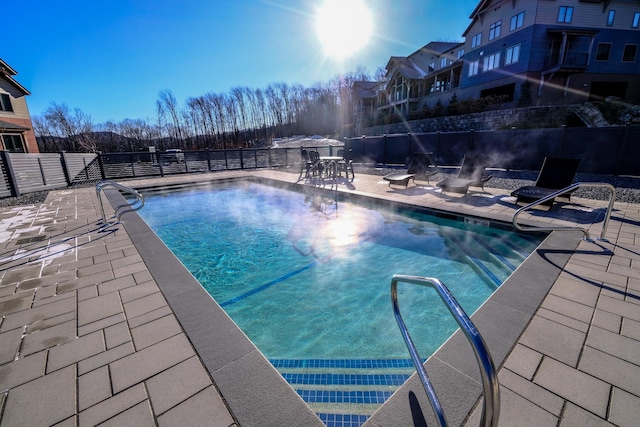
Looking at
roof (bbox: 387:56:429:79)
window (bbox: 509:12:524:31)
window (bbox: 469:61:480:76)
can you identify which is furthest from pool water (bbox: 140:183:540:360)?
roof (bbox: 387:56:429:79)

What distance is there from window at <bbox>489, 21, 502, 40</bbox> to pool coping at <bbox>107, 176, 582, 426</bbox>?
25266 millimetres

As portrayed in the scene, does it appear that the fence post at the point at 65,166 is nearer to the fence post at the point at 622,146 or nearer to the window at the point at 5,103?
the window at the point at 5,103

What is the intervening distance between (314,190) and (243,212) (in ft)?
8.45

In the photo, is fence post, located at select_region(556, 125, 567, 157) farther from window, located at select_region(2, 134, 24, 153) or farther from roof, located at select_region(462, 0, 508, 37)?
window, located at select_region(2, 134, 24, 153)

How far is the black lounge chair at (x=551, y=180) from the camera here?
5.40 meters

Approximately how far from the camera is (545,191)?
5.40 m

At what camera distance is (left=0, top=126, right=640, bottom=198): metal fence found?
7805mm

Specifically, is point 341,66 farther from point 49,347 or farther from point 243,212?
point 49,347

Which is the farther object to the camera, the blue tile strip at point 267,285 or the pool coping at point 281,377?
the blue tile strip at point 267,285

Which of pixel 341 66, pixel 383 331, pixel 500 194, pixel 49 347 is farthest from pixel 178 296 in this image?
pixel 341 66

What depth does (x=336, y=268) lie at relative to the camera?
4.14 meters

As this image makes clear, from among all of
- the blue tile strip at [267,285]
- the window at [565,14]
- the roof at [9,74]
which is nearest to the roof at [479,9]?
the window at [565,14]

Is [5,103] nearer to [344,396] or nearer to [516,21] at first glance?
[344,396]

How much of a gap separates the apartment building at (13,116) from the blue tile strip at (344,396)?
24215 millimetres
